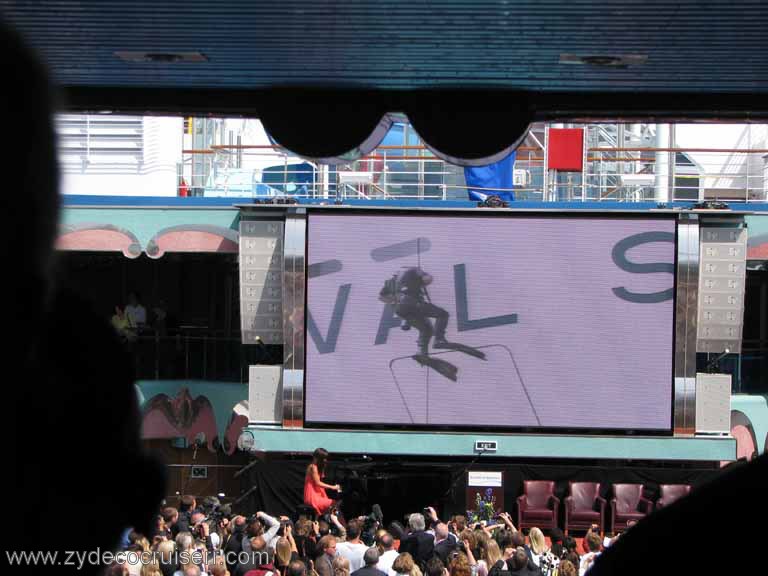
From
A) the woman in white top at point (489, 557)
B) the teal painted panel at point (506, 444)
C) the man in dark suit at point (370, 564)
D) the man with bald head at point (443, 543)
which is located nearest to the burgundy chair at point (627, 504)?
the teal painted panel at point (506, 444)

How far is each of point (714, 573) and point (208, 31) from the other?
1.86 m

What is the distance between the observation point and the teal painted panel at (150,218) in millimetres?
16766

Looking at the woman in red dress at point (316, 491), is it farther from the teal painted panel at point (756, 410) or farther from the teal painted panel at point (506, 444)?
the teal painted panel at point (756, 410)

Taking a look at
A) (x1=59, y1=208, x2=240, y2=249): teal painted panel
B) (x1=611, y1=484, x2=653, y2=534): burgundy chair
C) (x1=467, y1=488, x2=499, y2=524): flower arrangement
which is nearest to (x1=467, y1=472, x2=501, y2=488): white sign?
(x1=467, y1=488, x2=499, y2=524): flower arrangement

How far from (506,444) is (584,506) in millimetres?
1396

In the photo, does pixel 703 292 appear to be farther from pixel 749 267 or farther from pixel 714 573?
pixel 714 573

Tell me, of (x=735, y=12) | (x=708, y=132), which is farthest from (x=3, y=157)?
(x=708, y=132)

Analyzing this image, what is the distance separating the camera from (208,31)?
7.93 feet

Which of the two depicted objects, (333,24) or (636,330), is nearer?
(333,24)

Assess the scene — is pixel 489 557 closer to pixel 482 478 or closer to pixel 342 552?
pixel 342 552

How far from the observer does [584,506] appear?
14891mm

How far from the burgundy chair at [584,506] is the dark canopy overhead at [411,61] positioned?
12.3m

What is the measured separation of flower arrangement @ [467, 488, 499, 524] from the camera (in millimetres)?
14699

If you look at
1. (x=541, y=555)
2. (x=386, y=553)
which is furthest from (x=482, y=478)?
(x=386, y=553)
